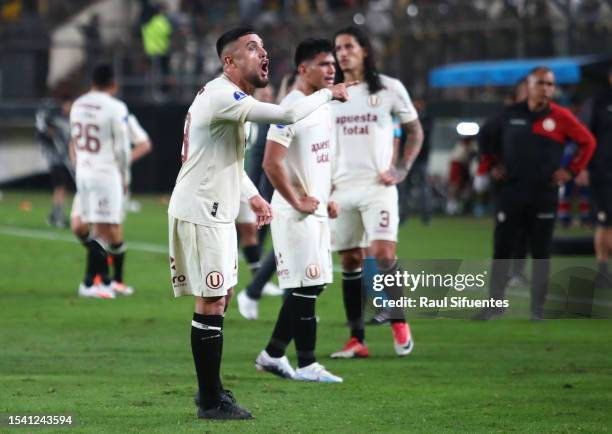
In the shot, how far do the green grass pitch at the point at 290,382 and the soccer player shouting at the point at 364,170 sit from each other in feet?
2.57

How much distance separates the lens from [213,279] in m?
8.48

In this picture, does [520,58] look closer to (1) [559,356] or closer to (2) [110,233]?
(2) [110,233]

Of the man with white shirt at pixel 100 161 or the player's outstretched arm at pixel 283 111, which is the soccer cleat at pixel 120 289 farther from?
the player's outstretched arm at pixel 283 111

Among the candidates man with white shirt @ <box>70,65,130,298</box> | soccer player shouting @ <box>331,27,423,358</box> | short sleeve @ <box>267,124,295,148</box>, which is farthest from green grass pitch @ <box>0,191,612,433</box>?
short sleeve @ <box>267,124,295,148</box>

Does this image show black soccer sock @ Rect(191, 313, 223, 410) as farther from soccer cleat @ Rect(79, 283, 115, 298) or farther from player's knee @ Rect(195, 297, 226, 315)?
soccer cleat @ Rect(79, 283, 115, 298)

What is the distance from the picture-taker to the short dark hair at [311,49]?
10047mm

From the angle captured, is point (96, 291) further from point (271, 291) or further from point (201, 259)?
point (201, 259)

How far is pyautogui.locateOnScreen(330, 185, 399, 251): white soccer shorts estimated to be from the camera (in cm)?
1147

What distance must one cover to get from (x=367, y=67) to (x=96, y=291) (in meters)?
5.33

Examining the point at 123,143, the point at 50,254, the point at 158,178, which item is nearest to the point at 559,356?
the point at 123,143

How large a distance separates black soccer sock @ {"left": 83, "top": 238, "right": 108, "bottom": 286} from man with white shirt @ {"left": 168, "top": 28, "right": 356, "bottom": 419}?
7228mm

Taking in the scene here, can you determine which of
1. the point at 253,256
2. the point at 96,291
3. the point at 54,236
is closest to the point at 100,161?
the point at 96,291

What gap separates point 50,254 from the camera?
21047 mm

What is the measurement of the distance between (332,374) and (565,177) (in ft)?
13.2
